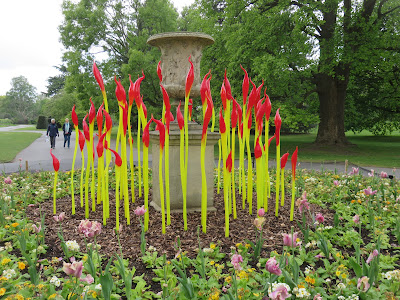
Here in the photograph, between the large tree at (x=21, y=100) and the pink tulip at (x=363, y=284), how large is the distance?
9731 centimetres

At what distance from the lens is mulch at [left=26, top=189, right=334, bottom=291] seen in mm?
3211

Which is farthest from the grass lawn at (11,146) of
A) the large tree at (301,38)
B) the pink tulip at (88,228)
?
the pink tulip at (88,228)

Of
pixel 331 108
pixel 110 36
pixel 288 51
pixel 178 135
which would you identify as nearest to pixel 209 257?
pixel 178 135

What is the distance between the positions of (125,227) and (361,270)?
7.86ft

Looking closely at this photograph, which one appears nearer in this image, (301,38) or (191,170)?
(191,170)

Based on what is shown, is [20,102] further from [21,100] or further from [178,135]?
[178,135]

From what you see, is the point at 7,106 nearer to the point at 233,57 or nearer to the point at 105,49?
the point at 105,49

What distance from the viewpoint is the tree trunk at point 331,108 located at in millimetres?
16094

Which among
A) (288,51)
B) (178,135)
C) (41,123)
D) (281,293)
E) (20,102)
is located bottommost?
(281,293)

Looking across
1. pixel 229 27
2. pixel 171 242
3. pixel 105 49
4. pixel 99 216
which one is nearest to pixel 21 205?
pixel 99 216

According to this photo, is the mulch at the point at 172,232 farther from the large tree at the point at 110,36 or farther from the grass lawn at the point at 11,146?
the large tree at the point at 110,36

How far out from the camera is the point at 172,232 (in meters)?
3.59

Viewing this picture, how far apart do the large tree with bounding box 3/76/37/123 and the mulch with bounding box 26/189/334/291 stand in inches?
3727

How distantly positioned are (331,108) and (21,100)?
96001 mm
